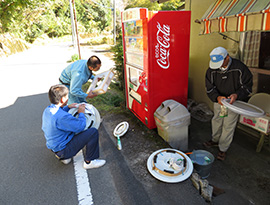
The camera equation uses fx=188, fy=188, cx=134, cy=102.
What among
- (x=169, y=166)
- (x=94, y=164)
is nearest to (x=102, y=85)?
(x=94, y=164)

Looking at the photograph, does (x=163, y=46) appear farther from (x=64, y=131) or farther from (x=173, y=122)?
(x=64, y=131)

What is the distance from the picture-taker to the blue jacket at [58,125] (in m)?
2.65

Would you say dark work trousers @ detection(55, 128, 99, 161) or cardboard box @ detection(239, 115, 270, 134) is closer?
dark work trousers @ detection(55, 128, 99, 161)

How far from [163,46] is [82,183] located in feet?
9.01

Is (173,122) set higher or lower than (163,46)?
lower

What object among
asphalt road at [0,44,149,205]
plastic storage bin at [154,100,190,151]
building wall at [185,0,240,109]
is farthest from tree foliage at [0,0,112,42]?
plastic storage bin at [154,100,190,151]

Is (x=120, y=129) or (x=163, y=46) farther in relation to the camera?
(x=120, y=129)

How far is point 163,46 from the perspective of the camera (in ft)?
11.7

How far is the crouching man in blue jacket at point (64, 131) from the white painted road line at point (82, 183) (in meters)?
0.13

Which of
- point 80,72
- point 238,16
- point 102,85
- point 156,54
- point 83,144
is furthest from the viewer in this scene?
point 102,85

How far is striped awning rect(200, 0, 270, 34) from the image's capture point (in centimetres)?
277

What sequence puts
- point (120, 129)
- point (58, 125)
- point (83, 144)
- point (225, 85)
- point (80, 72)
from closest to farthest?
point (58, 125)
point (83, 144)
point (225, 85)
point (80, 72)
point (120, 129)

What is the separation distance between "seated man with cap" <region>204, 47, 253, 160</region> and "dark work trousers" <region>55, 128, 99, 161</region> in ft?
7.60

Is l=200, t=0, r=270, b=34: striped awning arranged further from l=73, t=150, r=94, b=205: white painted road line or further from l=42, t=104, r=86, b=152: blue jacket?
l=73, t=150, r=94, b=205: white painted road line
